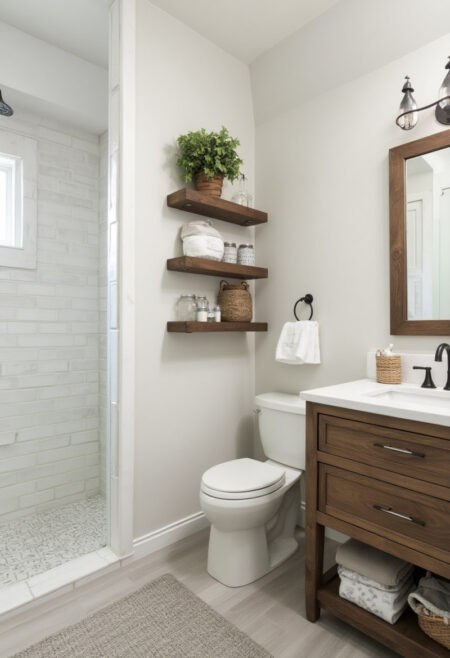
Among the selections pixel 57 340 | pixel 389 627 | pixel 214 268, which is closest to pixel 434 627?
pixel 389 627

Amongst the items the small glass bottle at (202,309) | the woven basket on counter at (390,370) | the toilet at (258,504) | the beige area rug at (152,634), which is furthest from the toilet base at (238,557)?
the small glass bottle at (202,309)

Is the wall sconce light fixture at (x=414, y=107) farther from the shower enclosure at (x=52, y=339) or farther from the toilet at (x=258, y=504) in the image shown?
the shower enclosure at (x=52, y=339)

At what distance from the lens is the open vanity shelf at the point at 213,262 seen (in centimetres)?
193

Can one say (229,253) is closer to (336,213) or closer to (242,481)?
(336,213)

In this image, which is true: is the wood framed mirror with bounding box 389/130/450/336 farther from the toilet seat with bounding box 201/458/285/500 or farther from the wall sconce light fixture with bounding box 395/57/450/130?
the toilet seat with bounding box 201/458/285/500

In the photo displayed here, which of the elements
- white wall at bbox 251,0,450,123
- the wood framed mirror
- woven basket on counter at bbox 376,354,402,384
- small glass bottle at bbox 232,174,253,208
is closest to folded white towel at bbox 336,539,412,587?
woven basket on counter at bbox 376,354,402,384

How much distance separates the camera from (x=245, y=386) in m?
2.46

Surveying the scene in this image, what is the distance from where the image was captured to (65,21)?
204 cm

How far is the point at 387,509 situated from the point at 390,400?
1.47 feet

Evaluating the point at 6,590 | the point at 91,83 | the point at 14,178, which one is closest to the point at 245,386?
the point at 6,590

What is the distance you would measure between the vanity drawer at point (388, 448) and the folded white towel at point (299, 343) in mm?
648

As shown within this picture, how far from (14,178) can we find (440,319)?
2449 mm

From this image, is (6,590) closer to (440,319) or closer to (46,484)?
(46,484)

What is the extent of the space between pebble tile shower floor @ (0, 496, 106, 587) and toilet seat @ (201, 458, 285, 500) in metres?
0.78
